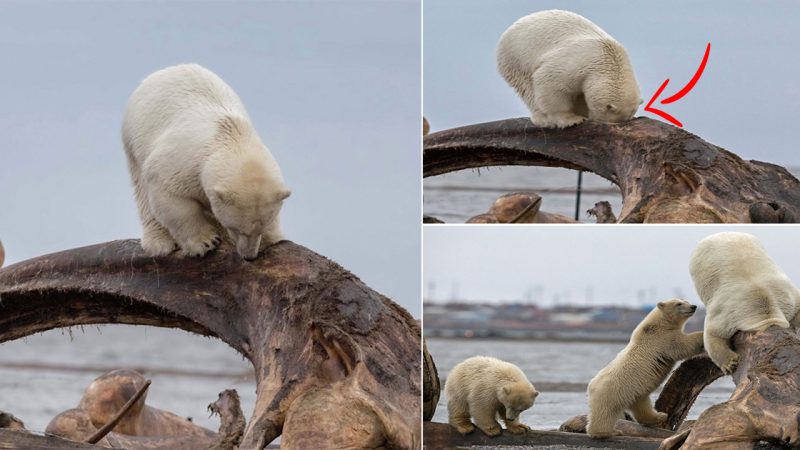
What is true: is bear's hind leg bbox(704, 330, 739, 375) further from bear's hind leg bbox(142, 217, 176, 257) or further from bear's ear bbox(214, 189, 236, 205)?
bear's hind leg bbox(142, 217, 176, 257)

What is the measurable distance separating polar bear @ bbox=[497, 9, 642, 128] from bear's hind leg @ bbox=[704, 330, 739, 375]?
2.68 meters

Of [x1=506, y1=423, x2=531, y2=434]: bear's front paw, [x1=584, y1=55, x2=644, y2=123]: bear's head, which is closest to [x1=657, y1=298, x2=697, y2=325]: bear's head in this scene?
[x1=506, y1=423, x2=531, y2=434]: bear's front paw

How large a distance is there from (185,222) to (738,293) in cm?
348

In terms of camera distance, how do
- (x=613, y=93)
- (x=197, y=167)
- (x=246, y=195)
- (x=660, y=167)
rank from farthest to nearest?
(x=613, y=93)
(x=660, y=167)
(x=197, y=167)
(x=246, y=195)

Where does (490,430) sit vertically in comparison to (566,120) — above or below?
below

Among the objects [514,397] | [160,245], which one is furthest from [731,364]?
[160,245]

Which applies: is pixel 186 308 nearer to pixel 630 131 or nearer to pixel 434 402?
pixel 434 402

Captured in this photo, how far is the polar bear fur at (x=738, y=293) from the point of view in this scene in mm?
8367

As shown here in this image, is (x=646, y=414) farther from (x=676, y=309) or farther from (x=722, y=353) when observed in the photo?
(x=722, y=353)

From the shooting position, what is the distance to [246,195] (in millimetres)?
8984

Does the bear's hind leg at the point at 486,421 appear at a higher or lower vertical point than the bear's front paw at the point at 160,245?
lower

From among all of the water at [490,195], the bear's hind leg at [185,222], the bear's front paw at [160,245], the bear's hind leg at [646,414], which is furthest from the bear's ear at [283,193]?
the water at [490,195]

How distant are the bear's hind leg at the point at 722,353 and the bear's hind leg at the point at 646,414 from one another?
102 centimetres

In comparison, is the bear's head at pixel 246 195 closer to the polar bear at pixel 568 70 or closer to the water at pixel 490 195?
the polar bear at pixel 568 70
